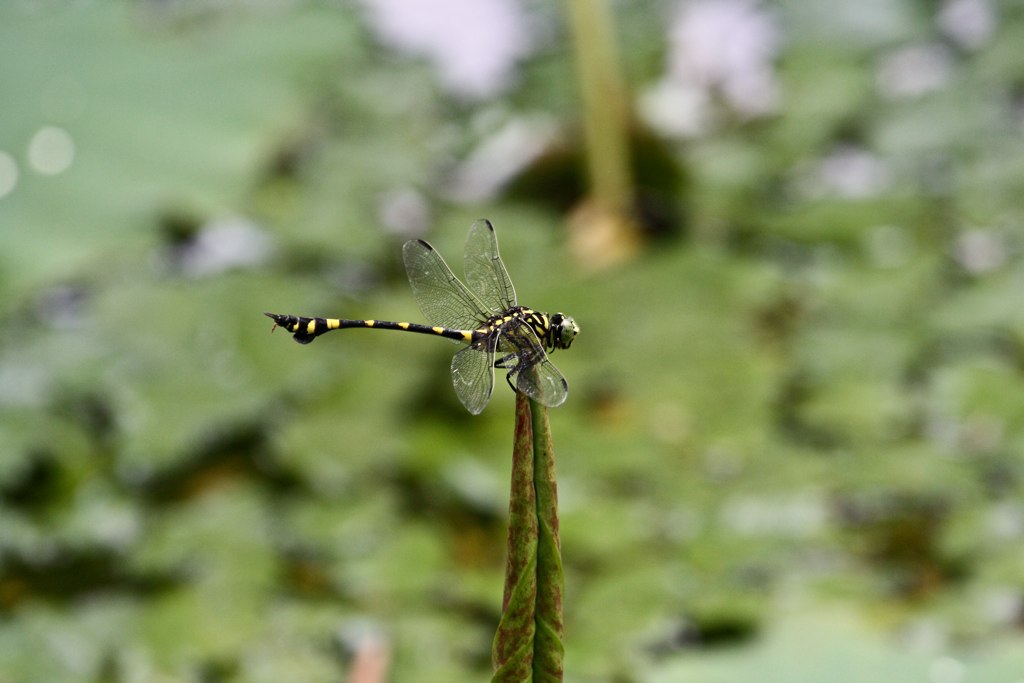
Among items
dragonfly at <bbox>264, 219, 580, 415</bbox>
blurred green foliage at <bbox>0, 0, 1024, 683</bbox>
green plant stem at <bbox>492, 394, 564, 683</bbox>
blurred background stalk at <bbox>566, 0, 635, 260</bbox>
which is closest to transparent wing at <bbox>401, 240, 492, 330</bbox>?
dragonfly at <bbox>264, 219, 580, 415</bbox>

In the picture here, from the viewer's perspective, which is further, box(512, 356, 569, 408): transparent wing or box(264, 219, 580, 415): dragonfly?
box(264, 219, 580, 415): dragonfly

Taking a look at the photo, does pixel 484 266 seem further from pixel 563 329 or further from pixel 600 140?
pixel 600 140

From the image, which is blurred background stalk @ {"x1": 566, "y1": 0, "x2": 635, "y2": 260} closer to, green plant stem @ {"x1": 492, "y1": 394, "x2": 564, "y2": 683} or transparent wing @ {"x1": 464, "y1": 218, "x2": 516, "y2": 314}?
transparent wing @ {"x1": 464, "y1": 218, "x2": 516, "y2": 314}

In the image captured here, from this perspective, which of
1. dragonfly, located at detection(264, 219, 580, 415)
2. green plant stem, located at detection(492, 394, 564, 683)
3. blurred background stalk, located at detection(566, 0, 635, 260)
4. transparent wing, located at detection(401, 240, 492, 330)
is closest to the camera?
green plant stem, located at detection(492, 394, 564, 683)

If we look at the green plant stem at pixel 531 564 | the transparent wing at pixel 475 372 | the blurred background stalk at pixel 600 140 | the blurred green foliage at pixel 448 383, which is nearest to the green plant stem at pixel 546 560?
the green plant stem at pixel 531 564

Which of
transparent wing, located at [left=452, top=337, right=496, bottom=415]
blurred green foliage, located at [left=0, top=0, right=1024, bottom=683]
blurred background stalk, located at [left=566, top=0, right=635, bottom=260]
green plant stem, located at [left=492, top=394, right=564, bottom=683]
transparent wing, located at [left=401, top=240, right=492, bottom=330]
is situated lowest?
green plant stem, located at [left=492, top=394, right=564, bottom=683]

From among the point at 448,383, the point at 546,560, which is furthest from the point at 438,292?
the point at 448,383

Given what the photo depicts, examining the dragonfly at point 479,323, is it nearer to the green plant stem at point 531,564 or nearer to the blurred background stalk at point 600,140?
the green plant stem at point 531,564

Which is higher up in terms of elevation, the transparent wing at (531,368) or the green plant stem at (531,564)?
the transparent wing at (531,368)
